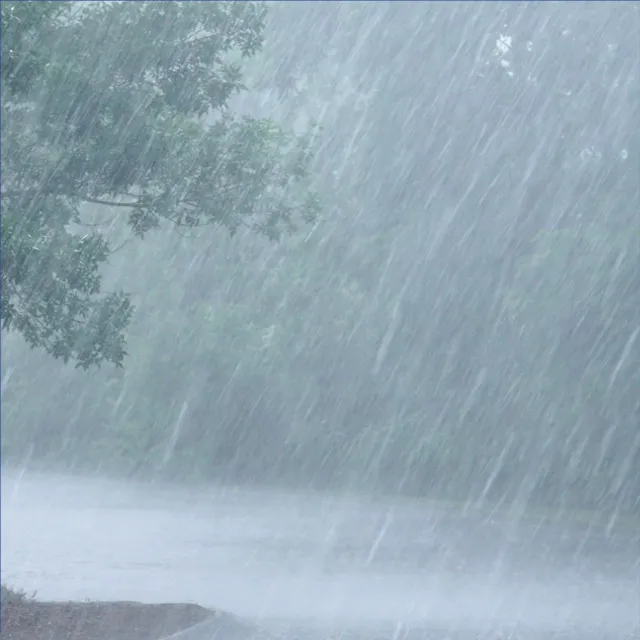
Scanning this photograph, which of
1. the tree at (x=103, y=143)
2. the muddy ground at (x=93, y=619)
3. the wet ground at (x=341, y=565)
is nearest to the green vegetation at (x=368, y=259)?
the tree at (x=103, y=143)

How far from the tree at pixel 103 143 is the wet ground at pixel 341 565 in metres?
3.12

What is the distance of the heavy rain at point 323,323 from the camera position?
1138cm

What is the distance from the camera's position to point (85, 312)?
11312 mm

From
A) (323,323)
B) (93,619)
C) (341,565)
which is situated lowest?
(341,565)

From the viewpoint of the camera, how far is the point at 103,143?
456 inches

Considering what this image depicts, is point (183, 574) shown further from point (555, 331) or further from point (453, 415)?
point (453, 415)

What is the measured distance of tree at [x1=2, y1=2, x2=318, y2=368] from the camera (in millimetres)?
10812

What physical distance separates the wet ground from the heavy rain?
0.08 metres

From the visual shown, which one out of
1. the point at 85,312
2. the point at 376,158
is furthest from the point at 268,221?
the point at 376,158

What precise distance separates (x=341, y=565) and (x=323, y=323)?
16296 mm

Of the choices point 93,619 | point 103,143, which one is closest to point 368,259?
point 103,143

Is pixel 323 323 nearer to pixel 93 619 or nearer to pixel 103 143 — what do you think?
pixel 103 143

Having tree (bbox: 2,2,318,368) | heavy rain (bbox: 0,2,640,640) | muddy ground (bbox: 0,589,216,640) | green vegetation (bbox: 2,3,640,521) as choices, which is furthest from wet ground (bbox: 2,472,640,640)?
tree (bbox: 2,2,318,368)

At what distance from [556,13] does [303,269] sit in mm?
10033
